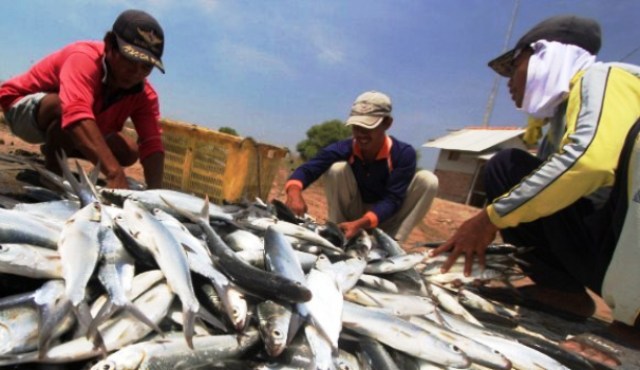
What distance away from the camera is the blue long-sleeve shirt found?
14.2ft

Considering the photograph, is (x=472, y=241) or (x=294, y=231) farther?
(x=472, y=241)

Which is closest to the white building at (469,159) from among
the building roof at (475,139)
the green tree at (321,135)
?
the building roof at (475,139)

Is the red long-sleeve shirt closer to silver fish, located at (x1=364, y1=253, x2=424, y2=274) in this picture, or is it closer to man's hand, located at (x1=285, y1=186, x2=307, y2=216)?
man's hand, located at (x1=285, y1=186, x2=307, y2=216)

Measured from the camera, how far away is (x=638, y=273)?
7.55 feet

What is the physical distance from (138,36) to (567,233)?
11.9 feet

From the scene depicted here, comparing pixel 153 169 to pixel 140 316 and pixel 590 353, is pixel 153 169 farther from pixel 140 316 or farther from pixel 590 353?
pixel 590 353

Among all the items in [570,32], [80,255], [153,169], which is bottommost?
[153,169]

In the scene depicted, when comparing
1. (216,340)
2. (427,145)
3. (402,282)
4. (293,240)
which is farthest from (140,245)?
(427,145)

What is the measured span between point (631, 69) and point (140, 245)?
303cm

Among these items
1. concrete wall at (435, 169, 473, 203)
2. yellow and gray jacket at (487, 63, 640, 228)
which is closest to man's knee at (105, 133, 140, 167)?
yellow and gray jacket at (487, 63, 640, 228)

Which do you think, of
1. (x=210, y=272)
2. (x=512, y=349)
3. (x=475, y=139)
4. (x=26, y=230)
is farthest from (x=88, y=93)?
(x=475, y=139)

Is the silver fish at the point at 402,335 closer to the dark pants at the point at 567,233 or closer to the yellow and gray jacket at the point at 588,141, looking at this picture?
the yellow and gray jacket at the point at 588,141

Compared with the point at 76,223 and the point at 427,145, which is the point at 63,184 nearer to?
the point at 76,223

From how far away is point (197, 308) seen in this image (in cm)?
160
